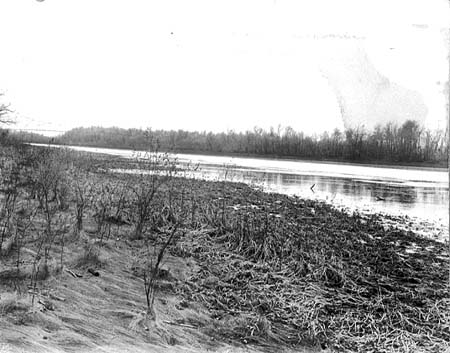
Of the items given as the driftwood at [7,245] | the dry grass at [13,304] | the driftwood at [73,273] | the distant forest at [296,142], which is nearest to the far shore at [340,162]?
the distant forest at [296,142]

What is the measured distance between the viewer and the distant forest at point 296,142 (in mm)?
4504

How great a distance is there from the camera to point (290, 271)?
4715 millimetres

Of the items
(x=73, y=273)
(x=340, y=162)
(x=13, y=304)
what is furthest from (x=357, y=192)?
(x=13, y=304)

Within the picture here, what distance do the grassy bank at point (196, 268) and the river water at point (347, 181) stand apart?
346 mm

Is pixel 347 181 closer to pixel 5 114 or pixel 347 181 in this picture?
pixel 347 181

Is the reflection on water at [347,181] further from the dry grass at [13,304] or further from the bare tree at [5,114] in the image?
the dry grass at [13,304]

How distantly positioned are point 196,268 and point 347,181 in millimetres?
5307

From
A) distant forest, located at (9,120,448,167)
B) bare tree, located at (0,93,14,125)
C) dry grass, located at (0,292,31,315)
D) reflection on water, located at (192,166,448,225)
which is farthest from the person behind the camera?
reflection on water, located at (192,166,448,225)

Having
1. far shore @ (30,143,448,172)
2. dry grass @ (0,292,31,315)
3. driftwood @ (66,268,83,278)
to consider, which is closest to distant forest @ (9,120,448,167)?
far shore @ (30,143,448,172)

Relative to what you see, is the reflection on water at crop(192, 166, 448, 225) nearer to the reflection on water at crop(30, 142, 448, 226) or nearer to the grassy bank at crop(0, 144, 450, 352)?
the reflection on water at crop(30, 142, 448, 226)

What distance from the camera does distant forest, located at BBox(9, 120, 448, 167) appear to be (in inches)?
177

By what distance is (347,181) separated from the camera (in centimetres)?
861

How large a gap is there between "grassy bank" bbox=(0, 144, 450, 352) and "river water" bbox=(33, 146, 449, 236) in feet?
1.13

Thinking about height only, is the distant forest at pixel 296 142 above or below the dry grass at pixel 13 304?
above
